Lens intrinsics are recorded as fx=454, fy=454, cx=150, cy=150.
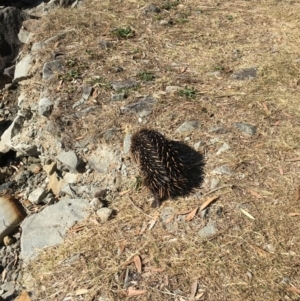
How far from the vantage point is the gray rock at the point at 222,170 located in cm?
425

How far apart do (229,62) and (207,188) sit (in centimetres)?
227

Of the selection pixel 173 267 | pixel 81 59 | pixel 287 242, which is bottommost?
pixel 287 242

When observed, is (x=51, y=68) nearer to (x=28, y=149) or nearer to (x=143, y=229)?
(x=28, y=149)

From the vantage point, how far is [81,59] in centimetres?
608

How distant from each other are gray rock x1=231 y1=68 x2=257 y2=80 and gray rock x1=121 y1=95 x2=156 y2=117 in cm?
110

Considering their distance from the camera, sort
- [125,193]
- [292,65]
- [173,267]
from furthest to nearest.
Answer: [292,65] < [125,193] < [173,267]

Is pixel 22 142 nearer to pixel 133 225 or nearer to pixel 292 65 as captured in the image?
pixel 133 225

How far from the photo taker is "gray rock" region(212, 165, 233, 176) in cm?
425

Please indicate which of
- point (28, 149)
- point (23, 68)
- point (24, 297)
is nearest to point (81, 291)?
point (24, 297)

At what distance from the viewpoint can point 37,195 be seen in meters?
5.10

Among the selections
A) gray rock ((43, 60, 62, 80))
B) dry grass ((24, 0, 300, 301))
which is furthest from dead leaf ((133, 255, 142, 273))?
gray rock ((43, 60, 62, 80))

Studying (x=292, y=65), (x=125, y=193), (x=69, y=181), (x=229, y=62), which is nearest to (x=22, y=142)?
(x=69, y=181)

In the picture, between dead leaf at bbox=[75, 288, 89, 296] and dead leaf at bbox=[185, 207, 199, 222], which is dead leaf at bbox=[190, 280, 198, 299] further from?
dead leaf at bbox=[75, 288, 89, 296]

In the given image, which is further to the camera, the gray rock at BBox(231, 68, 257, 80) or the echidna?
the gray rock at BBox(231, 68, 257, 80)
